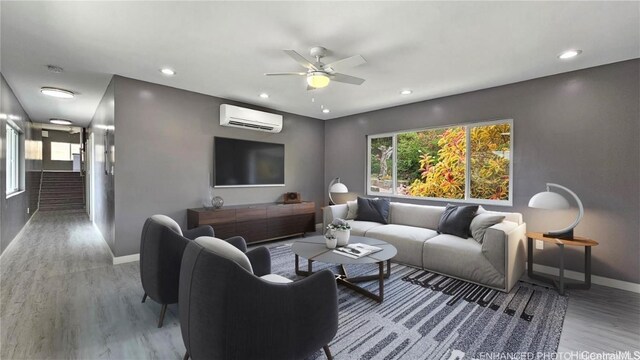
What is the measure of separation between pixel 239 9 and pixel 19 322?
10.1 ft

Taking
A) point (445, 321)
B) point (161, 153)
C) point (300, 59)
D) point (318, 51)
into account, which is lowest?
point (445, 321)

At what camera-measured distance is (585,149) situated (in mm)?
3166

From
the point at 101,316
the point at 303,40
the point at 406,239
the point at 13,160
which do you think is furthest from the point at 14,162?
the point at 406,239

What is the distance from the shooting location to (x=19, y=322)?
2.19m

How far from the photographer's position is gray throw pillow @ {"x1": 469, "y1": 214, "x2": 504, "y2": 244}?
10.4ft

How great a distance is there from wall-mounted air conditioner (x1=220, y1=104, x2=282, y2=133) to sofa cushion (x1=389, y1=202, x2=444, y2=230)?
2589 millimetres

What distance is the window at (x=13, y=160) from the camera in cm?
439

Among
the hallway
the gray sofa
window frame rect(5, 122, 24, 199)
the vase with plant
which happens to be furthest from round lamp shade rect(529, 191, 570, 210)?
window frame rect(5, 122, 24, 199)

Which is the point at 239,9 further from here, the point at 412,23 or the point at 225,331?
the point at 225,331

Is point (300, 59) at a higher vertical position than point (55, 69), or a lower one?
lower

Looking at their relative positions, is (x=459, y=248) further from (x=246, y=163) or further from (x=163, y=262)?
(x=246, y=163)

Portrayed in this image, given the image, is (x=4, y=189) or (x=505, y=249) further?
(x=4, y=189)

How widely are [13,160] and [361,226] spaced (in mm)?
6185

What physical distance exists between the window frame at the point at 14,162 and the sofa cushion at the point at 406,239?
587 cm
